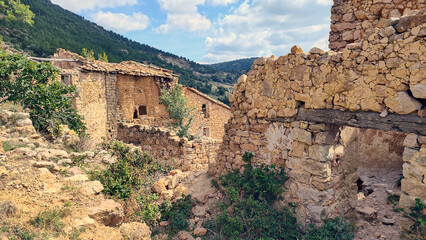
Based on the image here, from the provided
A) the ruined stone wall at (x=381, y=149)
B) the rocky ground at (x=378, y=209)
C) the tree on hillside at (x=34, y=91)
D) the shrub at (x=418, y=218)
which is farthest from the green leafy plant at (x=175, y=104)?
the shrub at (x=418, y=218)

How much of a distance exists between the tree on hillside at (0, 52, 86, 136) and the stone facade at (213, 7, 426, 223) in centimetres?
422

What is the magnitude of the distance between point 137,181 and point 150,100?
32.1ft

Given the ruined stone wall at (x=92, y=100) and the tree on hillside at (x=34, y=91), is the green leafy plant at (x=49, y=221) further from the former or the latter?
the ruined stone wall at (x=92, y=100)

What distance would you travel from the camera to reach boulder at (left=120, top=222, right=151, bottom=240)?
342 centimetres

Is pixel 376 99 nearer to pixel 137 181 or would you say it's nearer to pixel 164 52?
pixel 137 181

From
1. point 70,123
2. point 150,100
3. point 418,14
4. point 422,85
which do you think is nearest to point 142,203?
point 70,123

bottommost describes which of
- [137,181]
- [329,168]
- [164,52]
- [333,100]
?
[137,181]

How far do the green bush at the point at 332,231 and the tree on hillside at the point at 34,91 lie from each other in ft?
18.8

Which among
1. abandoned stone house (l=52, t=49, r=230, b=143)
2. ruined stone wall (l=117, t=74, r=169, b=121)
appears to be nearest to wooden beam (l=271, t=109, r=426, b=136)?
abandoned stone house (l=52, t=49, r=230, b=143)

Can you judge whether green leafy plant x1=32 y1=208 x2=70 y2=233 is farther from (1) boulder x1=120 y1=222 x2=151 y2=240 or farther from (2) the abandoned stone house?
(2) the abandoned stone house

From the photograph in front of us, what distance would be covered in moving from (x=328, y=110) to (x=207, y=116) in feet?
44.6

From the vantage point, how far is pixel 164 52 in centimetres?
5031

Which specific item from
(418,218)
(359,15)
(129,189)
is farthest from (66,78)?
(418,218)

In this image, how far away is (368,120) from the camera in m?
3.82
